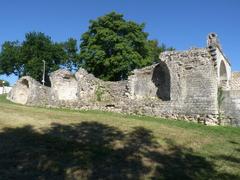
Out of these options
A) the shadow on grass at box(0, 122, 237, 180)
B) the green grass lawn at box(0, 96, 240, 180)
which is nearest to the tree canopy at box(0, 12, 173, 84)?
the green grass lawn at box(0, 96, 240, 180)

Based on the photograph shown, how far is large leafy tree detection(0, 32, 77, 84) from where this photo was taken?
46.6m

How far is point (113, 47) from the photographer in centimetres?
3475

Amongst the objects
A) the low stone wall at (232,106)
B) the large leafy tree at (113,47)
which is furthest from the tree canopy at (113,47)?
the low stone wall at (232,106)

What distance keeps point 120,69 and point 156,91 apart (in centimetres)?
1264

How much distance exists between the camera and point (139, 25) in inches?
1451

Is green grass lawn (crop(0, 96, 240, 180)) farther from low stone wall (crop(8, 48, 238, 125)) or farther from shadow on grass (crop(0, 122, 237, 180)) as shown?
low stone wall (crop(8, 48, 238, 125))

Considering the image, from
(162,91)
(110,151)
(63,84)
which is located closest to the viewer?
(110,151)

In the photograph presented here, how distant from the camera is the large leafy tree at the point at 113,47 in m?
33.9

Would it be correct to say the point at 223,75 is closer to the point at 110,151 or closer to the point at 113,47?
the point at 113,47

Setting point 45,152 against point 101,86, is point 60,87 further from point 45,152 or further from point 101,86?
point 45,152

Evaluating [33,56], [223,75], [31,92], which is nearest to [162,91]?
[223,75]

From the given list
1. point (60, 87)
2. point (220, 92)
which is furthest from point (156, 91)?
point (60, 87)

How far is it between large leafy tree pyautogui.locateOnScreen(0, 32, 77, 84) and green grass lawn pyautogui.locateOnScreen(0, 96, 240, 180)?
34.9 meters

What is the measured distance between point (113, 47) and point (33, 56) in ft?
54.4
